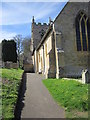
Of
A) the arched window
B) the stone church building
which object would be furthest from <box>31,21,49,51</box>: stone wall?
the arched window

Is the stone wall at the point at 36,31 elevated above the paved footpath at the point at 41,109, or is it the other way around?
the stone wall at the point at 36,31

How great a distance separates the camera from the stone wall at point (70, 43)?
57.0 feet

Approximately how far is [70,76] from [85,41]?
4.57 m

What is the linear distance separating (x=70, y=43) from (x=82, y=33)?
1968mm

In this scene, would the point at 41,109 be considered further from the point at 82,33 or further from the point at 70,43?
the point at 82,33

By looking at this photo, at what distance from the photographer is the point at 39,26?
152 ft

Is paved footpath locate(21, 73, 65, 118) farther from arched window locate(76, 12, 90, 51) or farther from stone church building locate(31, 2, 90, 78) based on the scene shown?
arched window locate(76, 12, 90, 51)

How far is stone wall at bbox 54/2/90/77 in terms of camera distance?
57.0 ft

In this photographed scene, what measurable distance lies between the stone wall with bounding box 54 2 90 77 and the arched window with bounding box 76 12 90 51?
49cm

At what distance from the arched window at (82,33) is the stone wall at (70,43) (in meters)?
0.49

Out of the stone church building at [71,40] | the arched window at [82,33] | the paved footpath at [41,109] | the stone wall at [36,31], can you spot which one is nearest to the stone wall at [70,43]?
the stone church building at [71,40]

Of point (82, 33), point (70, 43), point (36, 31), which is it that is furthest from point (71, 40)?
point (36, 31)

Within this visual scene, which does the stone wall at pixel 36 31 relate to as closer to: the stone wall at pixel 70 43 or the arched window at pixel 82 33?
the stone wall at pixel 70 43

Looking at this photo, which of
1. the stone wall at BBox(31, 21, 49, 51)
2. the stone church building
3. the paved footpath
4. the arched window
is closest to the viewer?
the paved footpath
